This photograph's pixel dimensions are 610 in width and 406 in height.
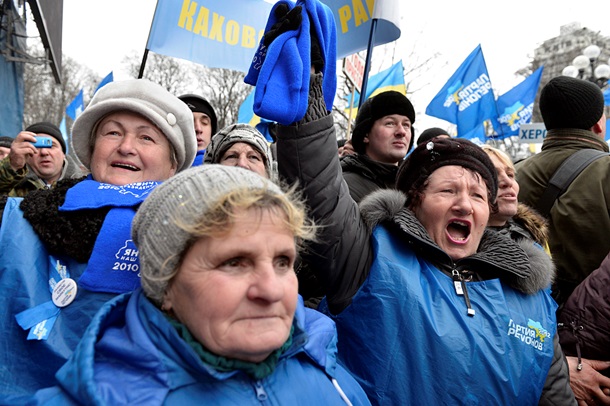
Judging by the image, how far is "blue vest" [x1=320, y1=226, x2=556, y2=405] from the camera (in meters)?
1.75

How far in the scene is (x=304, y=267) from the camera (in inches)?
92.3

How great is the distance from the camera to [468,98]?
8.21 m

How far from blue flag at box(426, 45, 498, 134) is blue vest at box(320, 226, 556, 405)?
6841 mm

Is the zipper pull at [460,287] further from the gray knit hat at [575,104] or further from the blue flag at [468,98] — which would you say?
the blue flag at [468,98]

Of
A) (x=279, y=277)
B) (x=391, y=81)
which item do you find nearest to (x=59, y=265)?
(x=279, y=277)

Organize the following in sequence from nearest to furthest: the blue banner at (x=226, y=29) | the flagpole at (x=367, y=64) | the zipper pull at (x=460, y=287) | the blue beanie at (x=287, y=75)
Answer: the blue beanie at (x=287, y=75) → the zipper pull at (x=460, y=287) → the flagpole at (x=367, y=64) → the blue banner at (x=226, y=29)

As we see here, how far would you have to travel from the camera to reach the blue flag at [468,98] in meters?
8.12

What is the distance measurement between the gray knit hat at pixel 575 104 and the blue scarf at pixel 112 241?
2592 millimetres

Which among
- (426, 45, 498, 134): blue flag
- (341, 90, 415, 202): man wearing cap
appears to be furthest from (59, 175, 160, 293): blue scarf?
(426, 45, 498, 134): blue flag

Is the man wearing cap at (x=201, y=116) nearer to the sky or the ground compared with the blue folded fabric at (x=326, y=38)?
nearer to the ground

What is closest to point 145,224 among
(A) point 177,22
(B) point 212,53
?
(A) point 177,22

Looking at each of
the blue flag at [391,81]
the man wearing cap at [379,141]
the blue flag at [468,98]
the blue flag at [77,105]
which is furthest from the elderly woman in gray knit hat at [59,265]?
the blue flag at [77,105]

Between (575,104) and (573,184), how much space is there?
552 mm

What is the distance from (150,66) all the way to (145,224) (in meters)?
29.2
